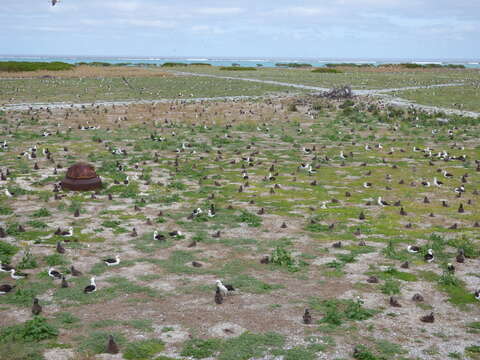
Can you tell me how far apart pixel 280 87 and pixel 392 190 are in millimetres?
53117

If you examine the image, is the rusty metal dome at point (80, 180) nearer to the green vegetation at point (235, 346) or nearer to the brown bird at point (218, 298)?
the brown bird at point (218, 298)

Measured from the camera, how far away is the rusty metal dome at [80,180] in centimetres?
1934

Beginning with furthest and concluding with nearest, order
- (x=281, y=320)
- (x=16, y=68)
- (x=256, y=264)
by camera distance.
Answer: (x=16, y=68) < (x=256, y=264) < (x=281, y=320)

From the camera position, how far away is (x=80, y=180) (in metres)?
19.4

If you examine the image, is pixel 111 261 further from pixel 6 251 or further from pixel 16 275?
pixel 6 251

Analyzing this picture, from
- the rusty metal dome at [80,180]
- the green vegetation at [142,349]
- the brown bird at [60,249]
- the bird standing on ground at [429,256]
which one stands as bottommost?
the green vegetation at [142,349]

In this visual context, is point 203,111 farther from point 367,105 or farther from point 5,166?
point 5,166

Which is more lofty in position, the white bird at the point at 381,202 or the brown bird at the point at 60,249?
the white bird at the point at 381,202

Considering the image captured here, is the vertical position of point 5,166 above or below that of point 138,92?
below

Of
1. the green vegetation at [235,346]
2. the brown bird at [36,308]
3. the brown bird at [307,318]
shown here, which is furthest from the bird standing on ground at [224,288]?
the brown bird at [36,308]

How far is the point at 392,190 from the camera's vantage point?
20.3 m

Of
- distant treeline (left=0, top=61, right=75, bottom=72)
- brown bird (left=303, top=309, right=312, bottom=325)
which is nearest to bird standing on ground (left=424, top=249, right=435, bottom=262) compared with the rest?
brown bird (left=303, top=309, right=312, bottom=325)

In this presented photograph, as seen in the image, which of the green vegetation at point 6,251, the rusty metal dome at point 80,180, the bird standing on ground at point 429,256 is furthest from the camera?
the rusty metal dome at point 80,180

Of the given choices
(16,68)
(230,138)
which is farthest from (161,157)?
(16,68)
